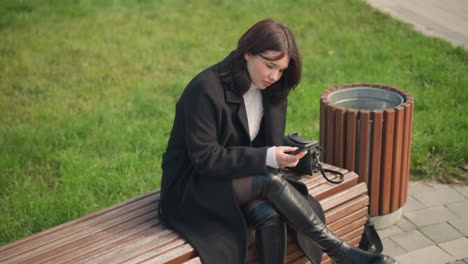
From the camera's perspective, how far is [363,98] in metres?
4.39

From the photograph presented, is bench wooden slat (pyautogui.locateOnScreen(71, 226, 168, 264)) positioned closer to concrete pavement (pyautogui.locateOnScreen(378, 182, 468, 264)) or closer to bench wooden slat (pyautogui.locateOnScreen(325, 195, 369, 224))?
bench wooden slat (pyautogui.locateOnScreen(325, 195, 369, 224))

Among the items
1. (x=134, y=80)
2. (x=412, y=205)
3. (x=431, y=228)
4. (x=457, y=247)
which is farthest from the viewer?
(x=134, y=80)

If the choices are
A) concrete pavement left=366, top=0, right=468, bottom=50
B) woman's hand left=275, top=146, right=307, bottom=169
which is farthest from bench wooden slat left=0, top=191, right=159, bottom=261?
concrete pavement left=366, top=0, right=468, bottom=50

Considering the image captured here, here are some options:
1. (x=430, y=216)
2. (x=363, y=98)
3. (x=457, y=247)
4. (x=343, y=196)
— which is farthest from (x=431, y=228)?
(x=363, y=98)

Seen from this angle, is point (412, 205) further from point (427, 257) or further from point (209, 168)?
point (209, 168)

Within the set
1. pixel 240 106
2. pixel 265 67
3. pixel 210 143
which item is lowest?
pixel 210 143

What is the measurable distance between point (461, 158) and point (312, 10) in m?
5.07

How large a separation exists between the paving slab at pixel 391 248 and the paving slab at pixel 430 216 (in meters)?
0.34

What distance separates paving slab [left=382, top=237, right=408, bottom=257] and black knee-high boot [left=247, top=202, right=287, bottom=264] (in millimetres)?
1108

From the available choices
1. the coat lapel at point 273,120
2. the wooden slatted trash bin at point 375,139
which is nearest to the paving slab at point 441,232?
the wooden slatted trash bin at point 375,139

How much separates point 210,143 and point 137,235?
2.20 ft

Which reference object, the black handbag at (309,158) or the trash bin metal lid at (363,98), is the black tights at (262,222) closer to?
the black handbag at (309,158)

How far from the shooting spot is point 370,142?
4000 mm

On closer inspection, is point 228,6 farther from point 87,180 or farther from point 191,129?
point 191,129
